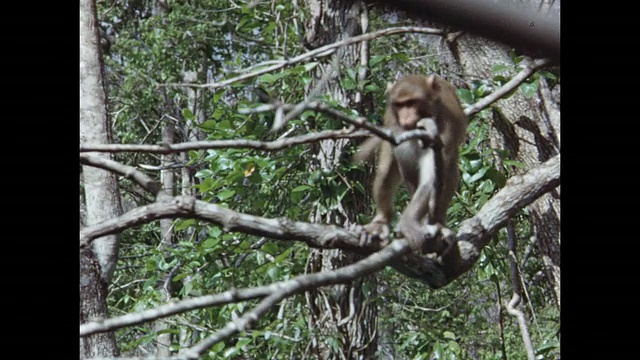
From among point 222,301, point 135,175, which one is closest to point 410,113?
point 135,175

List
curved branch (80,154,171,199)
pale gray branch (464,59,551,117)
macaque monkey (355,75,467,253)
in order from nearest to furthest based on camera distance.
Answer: curved branch (80,154,171,199) < pale gray branch (464,59,551,117) < macaque monkey (355,75,467,253)

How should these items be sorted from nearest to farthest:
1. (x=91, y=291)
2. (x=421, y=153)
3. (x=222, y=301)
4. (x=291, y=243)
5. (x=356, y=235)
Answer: (x=222, y=301) → (x=356, y=235) → (x=421, y=153) → (x=291, y=243) → (x=91, y=291)

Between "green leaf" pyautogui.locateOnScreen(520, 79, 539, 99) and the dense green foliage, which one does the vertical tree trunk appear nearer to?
the dense green foliage

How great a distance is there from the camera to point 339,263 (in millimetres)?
3291

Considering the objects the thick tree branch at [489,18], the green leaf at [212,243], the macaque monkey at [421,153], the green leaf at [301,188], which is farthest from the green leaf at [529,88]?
the thick tree branch at [489,18]

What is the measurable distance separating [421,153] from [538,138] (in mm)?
1254

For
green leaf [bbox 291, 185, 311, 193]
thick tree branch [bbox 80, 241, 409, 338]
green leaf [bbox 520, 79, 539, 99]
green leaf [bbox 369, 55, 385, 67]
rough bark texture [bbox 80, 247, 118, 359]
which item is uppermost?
green leaf [bbox 369, 55, 385, 67]

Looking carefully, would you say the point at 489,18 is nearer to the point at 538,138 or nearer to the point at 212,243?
the point at 212,243

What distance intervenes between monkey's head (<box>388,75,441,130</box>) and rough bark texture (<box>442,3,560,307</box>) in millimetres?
849

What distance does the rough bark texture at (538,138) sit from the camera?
3.74 meters

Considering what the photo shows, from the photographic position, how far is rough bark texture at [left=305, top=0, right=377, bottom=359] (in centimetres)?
329

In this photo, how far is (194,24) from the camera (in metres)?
6.03

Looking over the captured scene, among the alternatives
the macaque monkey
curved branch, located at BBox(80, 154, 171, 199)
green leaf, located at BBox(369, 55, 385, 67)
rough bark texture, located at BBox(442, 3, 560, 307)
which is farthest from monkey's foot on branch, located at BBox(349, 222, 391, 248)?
rough bark texture, located at BBox(442, 3, 560, 307)

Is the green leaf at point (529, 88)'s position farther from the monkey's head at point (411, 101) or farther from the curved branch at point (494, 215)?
the curved branch at point (494, 215)
